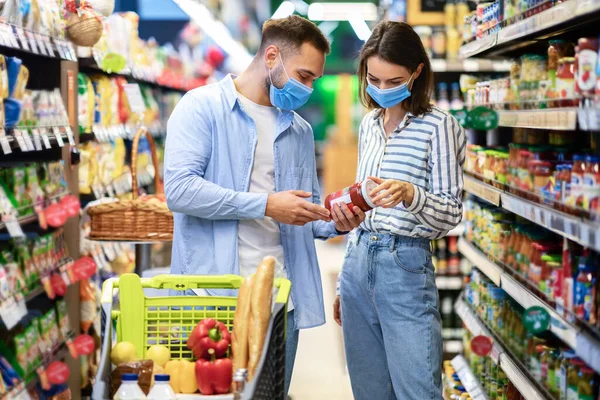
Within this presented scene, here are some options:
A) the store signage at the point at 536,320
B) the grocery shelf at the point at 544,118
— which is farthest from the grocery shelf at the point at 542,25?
the store signage at the point at 536,320

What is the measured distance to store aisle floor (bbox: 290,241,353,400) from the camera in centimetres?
563

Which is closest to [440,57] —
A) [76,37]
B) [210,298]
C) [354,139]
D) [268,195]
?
[76,37]

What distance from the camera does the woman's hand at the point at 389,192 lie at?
2883 millimetres

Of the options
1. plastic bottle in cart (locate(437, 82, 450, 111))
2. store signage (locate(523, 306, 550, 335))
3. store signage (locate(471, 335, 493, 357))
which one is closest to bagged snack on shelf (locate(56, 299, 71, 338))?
store signage (locate(471, 335, 493, 357))

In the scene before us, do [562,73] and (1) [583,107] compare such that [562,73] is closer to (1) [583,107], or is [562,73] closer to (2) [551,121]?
(2) [551,121]

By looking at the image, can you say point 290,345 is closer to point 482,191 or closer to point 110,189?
point 482,191

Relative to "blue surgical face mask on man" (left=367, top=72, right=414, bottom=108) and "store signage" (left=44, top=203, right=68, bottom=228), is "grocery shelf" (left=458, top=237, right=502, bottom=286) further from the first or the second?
"store signage" (left=44, top=203, right=68, bottom=228)

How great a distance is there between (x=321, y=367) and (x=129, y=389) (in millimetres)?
4224

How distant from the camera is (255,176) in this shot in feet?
10.4

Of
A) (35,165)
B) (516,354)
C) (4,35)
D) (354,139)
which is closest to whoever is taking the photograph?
(4,35)

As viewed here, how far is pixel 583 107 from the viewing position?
8.32 feet

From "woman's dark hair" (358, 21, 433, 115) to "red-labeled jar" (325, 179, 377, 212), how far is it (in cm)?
42

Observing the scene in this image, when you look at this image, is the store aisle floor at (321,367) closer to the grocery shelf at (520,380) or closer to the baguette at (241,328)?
the grocery shelf at (520,380)

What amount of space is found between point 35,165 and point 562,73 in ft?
7.84
